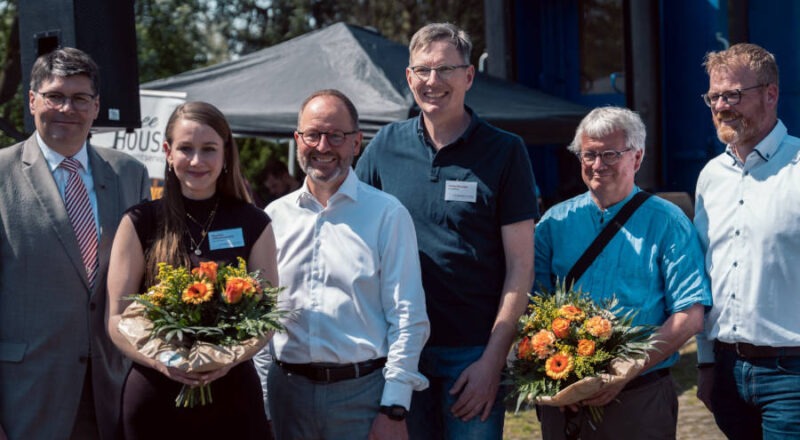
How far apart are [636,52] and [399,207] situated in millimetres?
5833

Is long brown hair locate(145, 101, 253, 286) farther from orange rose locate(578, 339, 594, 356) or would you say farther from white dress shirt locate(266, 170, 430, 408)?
orange rose locate(578, 339, 594, 356)

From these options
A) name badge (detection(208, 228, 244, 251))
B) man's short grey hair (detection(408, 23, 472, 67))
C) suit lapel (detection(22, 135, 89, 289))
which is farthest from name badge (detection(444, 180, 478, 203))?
suit lapel (detection(22, 135, 89, 289))

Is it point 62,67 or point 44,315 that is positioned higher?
point 62,67

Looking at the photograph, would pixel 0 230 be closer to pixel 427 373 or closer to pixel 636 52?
pixel 427 373

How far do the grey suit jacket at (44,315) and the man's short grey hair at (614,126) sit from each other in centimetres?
178

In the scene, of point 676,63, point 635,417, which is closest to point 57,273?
point 635,417

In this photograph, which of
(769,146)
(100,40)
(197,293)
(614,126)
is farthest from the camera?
(100,40)

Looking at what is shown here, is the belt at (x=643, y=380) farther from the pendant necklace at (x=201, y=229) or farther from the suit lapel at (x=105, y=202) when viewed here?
the suit lapel at (x=105, y=202)

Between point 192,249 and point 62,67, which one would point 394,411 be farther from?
point 62,67

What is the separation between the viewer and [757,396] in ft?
11.7

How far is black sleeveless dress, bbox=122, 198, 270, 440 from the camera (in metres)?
3.11

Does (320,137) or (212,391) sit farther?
(320,137)

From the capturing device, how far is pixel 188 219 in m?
3.28

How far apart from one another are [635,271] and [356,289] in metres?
0.98
